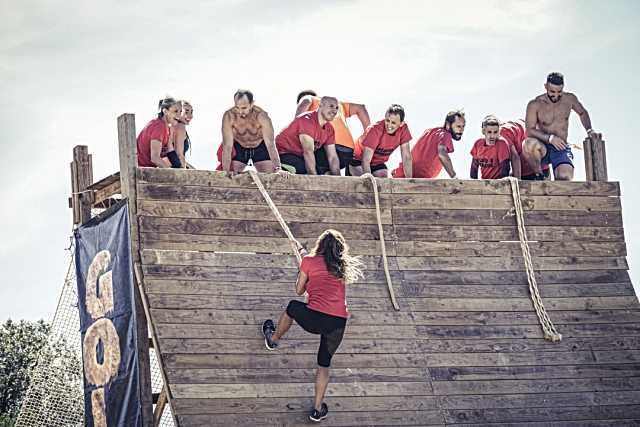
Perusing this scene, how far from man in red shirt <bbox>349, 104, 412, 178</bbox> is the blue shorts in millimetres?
1364

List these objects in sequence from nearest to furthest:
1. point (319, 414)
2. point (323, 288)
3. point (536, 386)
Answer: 1. point (323, 288)
2. point (319, 414)
3. point (536, 386)

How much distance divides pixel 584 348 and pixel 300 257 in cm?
255

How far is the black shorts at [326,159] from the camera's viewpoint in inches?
412

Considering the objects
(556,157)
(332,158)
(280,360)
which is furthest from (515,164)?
(280,360)

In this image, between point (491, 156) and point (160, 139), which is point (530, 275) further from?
point (160, 139)

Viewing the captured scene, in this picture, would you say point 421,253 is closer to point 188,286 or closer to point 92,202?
point 188,286

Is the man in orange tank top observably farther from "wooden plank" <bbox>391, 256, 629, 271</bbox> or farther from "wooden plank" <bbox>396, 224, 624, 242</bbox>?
"wooden plank" <bbox>391, 256, 629, 271</bbox>

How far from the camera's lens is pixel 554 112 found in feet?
36.0

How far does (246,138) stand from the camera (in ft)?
32.7

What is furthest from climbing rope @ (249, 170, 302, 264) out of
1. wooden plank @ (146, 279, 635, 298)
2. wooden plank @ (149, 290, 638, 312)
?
wooden plank @ (149, 290, 638, 312)

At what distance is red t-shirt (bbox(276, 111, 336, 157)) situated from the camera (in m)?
10.2

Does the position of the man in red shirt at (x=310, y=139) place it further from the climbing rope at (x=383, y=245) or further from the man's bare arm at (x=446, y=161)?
the man's bare arm at (x=446, y=161)

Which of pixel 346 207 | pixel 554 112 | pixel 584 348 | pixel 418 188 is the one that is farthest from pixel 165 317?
pixel 554 112

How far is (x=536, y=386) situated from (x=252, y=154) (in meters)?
3.05
